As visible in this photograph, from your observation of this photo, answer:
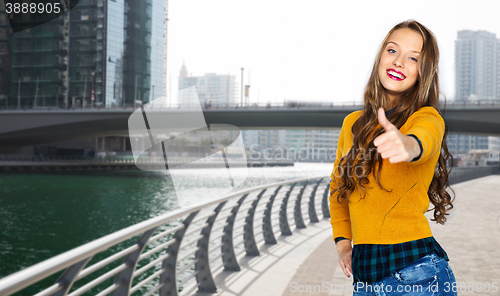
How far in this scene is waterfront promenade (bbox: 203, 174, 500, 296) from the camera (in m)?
4.64

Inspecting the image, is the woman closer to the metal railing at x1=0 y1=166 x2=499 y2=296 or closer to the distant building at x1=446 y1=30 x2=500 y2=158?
the metal railing at x1=0 y1=166 x2=499 y2=296

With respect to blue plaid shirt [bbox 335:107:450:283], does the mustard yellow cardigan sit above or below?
above

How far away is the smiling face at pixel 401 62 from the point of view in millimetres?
1438

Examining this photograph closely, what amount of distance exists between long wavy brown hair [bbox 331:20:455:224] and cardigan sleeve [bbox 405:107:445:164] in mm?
46

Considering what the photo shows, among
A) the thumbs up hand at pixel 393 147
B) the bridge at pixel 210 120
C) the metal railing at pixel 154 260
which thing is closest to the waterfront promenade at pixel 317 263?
the metal railing at pixel 154 260

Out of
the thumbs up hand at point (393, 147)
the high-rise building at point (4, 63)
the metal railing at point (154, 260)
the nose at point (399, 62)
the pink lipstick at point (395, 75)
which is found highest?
the high-rise building at point (4, 63)

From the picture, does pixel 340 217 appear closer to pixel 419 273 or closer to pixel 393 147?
pixel 419 273

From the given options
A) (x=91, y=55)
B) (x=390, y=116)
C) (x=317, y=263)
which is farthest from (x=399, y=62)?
(x=91, y=55)

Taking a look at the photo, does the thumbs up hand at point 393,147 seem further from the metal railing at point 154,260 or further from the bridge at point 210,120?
the bridge at point 210,120

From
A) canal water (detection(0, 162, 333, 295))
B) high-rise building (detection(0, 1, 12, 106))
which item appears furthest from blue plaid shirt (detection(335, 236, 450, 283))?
high-rise building (detection(0, 1, 12, 106))

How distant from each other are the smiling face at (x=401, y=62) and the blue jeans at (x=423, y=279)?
1.84ft

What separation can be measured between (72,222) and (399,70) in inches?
663

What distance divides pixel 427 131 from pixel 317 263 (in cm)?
470

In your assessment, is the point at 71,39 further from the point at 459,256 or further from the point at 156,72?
the point at 459,256
